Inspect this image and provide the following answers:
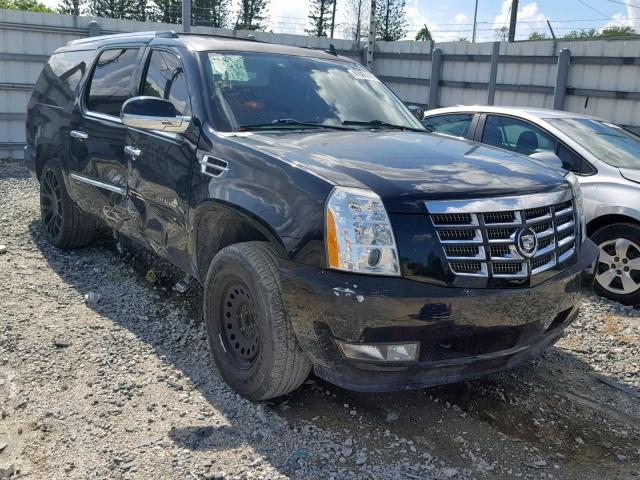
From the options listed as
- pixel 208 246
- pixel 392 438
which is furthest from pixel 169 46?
pixel 392 438

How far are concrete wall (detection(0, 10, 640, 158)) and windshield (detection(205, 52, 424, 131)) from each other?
21.5 ft

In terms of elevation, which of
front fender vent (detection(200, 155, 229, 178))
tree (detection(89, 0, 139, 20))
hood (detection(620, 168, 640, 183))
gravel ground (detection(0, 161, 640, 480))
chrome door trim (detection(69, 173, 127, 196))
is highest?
tree (detection(89, 0, 139, 20))

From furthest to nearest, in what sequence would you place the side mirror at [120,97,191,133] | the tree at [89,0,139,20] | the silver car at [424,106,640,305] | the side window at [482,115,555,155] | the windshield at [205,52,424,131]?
the tree at [89,0,139,20] < the side window at [482,115,555,155] < the silver car at [424,106,640,305] < the windshield at [205,52,424,131] < the side mirror at [120,97,191,133]

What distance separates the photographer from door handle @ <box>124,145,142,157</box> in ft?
13.6

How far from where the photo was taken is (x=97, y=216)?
5.00 m

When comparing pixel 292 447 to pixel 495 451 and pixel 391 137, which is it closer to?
pixel 495 451

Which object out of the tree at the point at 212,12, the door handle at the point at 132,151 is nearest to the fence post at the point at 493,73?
the door handle at the point at 132,151

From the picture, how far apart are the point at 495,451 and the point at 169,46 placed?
10.5ft

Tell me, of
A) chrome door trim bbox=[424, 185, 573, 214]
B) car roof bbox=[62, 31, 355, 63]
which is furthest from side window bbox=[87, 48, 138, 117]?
chrome door trim bbox=[424, 185, 573, 214]

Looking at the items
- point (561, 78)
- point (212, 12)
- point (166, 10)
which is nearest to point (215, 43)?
point (561, 78)

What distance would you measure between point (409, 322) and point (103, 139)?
302 cm

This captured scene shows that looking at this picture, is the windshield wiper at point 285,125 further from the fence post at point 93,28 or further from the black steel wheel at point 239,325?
the fence post at point 93,28

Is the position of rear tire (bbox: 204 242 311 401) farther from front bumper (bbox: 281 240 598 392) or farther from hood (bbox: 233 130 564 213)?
hood (bbox: 233 130 564 213)

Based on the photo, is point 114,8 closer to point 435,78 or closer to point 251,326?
point 435,78
